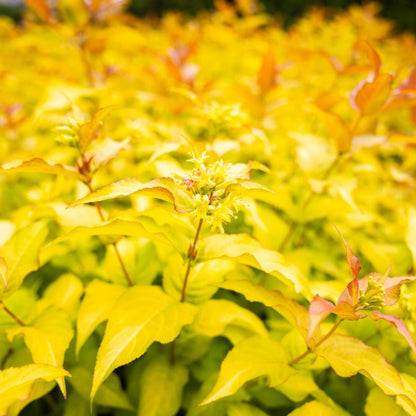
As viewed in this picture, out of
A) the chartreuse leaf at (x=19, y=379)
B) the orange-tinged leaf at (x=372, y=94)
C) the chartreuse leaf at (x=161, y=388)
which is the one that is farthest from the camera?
the orange-tinged leaf at (x=372, y=94)

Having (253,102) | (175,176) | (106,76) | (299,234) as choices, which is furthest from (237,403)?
(106,76)

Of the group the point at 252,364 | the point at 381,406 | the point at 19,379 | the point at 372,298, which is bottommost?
the point at 381,406

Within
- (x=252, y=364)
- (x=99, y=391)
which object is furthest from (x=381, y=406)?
(x=99, y=391)

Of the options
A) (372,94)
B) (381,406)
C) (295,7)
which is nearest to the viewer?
(381,406)

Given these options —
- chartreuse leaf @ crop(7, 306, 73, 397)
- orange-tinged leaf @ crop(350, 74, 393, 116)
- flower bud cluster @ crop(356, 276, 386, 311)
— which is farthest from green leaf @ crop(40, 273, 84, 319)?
orange-tinged leaf @ crop(350, 74, 393, 116)

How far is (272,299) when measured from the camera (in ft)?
3.48

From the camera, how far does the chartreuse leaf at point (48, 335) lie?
103 cm

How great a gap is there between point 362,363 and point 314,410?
21 cm

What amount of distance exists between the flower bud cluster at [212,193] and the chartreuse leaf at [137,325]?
343 mm

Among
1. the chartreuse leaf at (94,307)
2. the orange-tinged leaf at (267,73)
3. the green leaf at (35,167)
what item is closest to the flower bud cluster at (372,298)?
the chartreuse leaf at (94,307)

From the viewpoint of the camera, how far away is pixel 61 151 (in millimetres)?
2176

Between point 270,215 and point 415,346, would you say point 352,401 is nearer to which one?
point 415,346

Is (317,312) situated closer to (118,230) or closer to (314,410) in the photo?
(314,410)

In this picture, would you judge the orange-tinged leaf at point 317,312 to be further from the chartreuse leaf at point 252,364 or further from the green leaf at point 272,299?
the chartreuse leaf at point 252,364
